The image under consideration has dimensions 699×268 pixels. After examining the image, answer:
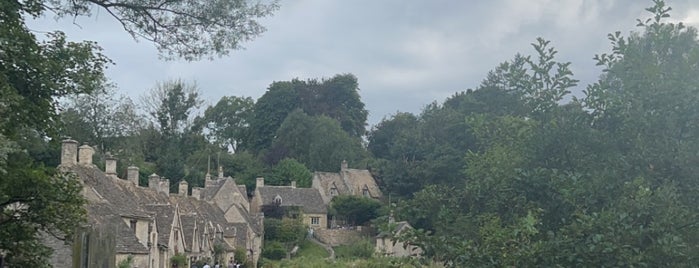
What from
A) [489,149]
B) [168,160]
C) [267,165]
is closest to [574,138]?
[489,149]

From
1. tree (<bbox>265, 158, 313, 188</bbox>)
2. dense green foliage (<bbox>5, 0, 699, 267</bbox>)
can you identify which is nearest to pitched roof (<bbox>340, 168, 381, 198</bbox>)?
tree (<bbox>265, 158, 313, 188</bbox>)

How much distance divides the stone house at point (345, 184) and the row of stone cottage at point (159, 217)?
518 cm

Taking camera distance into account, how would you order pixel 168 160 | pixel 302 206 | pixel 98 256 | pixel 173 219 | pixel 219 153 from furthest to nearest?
pixel 219 153
pixel 302 206
pixel 168 160
pixel 173 219
pixel 98 256

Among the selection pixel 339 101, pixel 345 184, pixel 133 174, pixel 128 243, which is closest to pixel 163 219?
pixel 133 174

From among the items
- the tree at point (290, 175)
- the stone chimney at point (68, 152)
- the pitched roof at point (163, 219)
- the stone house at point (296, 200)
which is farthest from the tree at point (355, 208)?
the stone chimney at point (68, 152)

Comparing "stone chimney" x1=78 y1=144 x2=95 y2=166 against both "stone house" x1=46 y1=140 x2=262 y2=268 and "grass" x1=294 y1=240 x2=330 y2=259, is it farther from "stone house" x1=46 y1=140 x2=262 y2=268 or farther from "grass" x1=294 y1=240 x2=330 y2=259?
"grass" x1=294 y1=240 x2=330 y2=259

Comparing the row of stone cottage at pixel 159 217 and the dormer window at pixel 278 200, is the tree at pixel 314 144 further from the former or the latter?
the dormer window at pixel 278 200

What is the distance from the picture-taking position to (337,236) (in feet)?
233

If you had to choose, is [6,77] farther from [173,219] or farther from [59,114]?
[173,219]

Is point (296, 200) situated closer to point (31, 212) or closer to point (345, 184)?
point (345, 184)

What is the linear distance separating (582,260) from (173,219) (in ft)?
113

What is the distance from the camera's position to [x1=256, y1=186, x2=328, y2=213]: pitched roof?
80625 mm

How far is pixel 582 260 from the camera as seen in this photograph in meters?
10.3

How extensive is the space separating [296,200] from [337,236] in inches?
452
